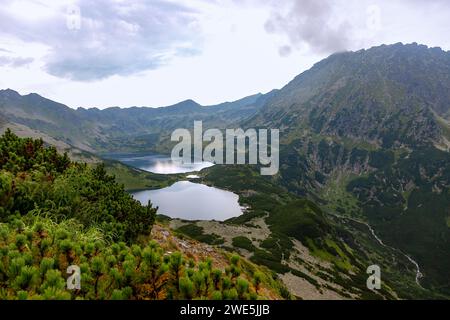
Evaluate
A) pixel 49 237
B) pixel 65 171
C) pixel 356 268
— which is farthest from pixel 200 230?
pixel 49 237

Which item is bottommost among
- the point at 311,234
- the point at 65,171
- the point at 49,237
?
the point at 311,234
